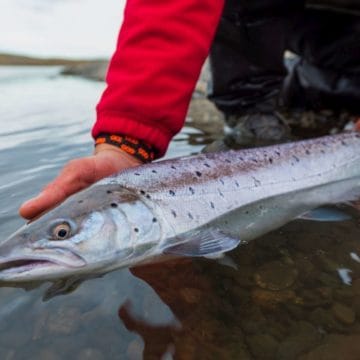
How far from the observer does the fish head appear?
5.66 feet

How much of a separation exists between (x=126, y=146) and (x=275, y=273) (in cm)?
93

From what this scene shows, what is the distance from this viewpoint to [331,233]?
7.65 feet

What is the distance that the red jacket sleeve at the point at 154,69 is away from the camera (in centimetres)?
230

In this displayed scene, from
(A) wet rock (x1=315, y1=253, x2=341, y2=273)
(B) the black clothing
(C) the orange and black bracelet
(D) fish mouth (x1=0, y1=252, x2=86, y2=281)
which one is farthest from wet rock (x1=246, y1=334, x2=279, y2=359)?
(B) the black clothing

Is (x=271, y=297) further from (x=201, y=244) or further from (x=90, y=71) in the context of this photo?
(x=90, y=71)

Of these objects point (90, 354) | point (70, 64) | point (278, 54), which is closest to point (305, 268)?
point (90, 354)

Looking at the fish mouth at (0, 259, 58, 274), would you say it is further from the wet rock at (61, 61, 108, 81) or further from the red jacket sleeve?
the wet rock at (61, 61, 108, 81)

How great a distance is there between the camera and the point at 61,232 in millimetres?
1783

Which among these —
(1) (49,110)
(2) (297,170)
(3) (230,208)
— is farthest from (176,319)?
(1) (49,110)

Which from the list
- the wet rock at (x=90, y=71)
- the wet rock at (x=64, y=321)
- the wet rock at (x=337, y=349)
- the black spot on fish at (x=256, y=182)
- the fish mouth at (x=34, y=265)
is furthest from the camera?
the wet rock at (x=90, y=71)

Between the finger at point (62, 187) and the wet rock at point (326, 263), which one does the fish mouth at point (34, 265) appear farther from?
the wet rock at point (326, 263)

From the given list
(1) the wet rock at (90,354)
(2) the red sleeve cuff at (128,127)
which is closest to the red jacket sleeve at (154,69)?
(2) the red sleeve cuff at (128,127)

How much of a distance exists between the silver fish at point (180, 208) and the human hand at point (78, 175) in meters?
0.10

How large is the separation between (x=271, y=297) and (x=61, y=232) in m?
0.85
